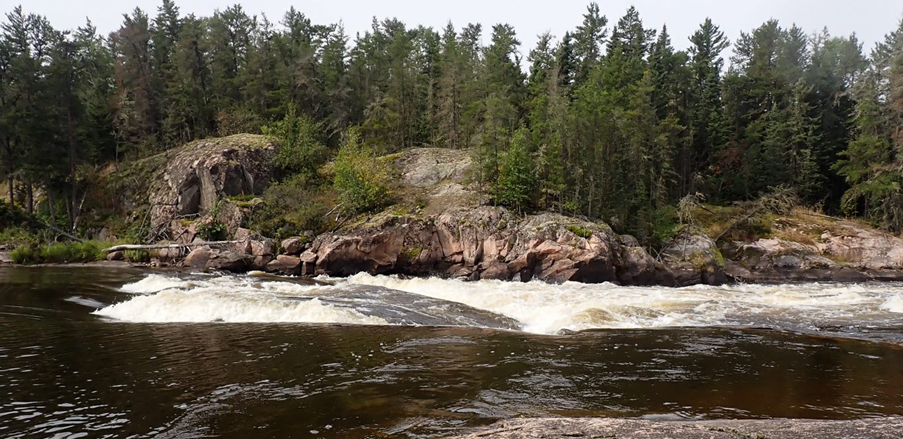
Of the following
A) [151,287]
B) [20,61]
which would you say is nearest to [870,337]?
[151,287]

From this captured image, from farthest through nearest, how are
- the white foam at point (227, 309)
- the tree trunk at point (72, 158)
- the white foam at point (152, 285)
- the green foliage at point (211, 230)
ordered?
the tree trunk at point (72, 158) → the green foliage at point (211, 230) → the white foam at point (152, 285) → the white foam at point (227, 309)

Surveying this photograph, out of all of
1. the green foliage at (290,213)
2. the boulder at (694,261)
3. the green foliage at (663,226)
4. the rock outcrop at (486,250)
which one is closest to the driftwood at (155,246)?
the green foliage at (290,213)

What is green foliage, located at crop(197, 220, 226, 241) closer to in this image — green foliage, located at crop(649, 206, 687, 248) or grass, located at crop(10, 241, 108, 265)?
grass, located at crop(10, 241, 108, 265)

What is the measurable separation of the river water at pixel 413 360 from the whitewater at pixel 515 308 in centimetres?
10

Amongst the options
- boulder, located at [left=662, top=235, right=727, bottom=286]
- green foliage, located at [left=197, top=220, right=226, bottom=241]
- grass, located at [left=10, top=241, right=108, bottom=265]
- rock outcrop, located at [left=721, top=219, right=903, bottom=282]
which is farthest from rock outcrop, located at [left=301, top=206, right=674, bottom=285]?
grass, located at [left=10, top=241, right=108, bottom=265]

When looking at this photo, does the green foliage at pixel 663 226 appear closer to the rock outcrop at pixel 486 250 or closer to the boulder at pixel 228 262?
the rock outcrop at pixel 486 250

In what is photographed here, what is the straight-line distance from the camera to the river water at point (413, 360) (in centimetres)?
779

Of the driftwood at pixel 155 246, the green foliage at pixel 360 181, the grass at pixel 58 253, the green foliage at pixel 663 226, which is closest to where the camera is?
the grass at pixel 58 253

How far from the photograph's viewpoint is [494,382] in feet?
31.2

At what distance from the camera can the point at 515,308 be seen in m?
18.3

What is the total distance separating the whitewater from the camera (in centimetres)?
1606

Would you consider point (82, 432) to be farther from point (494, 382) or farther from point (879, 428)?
point (879, 428)

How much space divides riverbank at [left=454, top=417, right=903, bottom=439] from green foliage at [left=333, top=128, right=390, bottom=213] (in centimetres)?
2969

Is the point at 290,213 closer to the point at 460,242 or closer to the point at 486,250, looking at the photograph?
the point at 460,242
